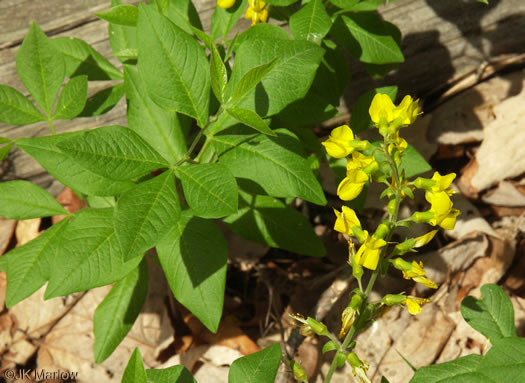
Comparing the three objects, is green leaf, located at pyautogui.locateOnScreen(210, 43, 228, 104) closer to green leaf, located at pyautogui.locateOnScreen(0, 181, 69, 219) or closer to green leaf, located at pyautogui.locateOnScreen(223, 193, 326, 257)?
green leaf, located at pyautogui.locateOnScreen(223, 193, 326, 257)

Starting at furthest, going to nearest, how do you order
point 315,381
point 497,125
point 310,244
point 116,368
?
point 497,125 → point 116,368 → point 315,381 → point 310,244

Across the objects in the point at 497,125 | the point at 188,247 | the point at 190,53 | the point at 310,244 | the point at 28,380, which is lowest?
the point at 28,380

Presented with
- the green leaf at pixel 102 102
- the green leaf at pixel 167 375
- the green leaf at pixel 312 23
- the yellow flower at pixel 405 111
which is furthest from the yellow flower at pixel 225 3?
the green leaf at pixel 167 375

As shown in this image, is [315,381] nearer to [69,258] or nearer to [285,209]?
[285,209]

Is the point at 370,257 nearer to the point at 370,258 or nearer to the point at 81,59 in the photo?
the point at 370,258

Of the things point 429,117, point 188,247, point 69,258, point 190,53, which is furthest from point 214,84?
point 429,117

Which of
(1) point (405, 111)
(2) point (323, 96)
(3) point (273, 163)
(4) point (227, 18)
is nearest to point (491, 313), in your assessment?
(1) point (405, 111)

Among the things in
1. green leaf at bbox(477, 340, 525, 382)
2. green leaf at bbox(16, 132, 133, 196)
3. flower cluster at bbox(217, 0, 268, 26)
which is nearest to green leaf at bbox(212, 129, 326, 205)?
green leaf at bbox(16, 132, 133, 196)
